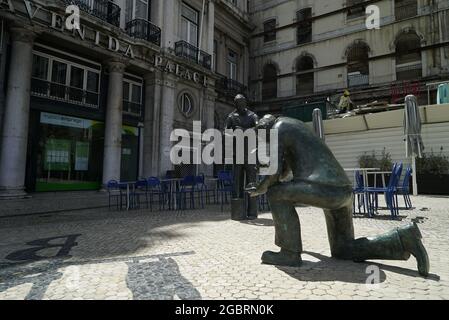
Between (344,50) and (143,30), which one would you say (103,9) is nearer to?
(143,30)

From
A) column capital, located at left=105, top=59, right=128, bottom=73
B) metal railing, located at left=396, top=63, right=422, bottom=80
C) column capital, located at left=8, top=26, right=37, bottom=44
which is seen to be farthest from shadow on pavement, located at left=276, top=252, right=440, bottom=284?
metal railing, located at left=396, top=63, right=422, bottom=80

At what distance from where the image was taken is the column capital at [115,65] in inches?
495

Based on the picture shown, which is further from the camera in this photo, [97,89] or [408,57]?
[408,57]

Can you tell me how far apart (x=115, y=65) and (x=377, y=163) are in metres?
12.7

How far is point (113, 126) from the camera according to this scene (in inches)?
491

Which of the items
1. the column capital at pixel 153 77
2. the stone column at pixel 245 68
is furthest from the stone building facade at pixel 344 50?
the column capital at pixel 153 77

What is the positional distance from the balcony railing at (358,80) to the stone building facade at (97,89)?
35.9 feet

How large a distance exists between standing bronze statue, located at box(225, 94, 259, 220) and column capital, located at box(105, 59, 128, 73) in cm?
729

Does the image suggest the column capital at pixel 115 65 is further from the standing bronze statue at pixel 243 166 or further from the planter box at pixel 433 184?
the planter box at pixel 433 184

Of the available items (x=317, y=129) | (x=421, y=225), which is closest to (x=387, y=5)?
(x=317, y=129)

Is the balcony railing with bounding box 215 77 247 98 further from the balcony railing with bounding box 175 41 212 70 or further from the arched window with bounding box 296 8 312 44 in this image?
the arched window with bounding box 296 8 312 44

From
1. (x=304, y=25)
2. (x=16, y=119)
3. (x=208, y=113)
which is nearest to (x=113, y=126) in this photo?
(x=16, y=119)

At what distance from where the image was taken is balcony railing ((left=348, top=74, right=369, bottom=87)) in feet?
73.1
